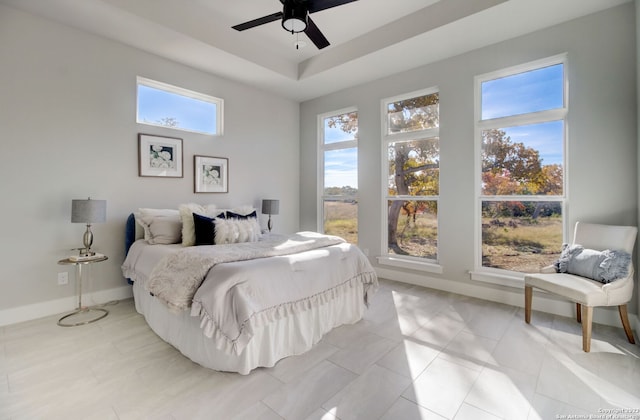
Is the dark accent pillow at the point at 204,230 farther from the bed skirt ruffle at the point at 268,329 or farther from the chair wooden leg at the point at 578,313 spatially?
the chair wooden leg at the point at 578,313

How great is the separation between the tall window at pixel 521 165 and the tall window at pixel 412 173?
578 mm

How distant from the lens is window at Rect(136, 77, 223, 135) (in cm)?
366

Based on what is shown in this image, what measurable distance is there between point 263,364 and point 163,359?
759 millimetres

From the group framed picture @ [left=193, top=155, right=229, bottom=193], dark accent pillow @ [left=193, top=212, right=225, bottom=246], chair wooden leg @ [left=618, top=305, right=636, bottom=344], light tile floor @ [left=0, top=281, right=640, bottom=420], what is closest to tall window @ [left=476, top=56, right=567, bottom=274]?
chair wooden leg @ [left=618, top=305, right=636, bottom=344]

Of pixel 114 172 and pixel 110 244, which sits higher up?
pixel 114 172

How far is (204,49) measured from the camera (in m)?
3.50

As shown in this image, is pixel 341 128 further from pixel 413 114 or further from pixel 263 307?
pixel 263 307

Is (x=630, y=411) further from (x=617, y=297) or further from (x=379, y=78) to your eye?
(x=379, y=78)

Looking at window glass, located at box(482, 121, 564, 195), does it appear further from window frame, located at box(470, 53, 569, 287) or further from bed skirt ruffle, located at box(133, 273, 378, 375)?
bed skirt ruffle, located at box(133, 273, 378, 375)

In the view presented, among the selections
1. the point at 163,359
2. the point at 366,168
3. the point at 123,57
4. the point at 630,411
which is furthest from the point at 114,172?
the point at 630,411

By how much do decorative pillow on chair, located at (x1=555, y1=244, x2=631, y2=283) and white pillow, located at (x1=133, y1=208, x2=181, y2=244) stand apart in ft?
12.6

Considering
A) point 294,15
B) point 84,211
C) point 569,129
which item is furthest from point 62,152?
point 569,129

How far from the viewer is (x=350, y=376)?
6.48 ft

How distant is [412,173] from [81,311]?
4.20 metres
